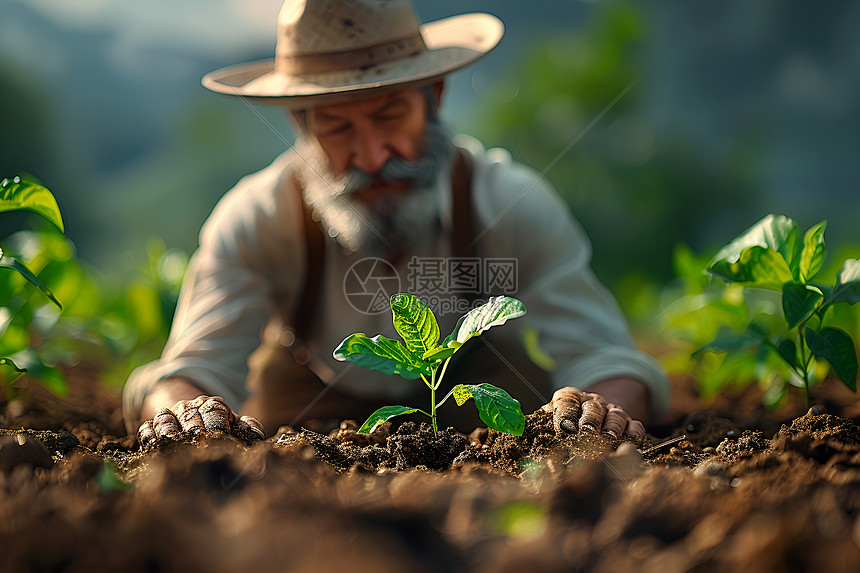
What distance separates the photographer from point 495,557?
0.52 meters

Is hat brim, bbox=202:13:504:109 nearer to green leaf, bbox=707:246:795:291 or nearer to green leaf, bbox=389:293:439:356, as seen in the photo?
green leaf, bbox=389:293:439:356

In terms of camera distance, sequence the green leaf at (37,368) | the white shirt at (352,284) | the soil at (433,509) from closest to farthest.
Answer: the soil at (433,509), the green leaf at (37,368), the white shirt at (352,284)

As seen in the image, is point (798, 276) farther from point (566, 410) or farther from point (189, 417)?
point (189, 417)

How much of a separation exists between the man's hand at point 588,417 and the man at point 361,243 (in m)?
0.18

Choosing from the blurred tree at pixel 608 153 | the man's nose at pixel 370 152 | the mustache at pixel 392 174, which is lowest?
the blurred tree at pixel 608 153

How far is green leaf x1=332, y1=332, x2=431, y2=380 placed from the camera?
3.01ft

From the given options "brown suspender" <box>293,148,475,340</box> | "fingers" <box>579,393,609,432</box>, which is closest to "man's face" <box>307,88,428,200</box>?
"brown suspender" <box>293,148,475,340</box>

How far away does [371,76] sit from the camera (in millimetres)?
1362

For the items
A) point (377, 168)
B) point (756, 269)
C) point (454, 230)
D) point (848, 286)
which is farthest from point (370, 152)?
point (848, 286)

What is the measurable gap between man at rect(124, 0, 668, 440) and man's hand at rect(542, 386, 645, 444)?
0.18 m

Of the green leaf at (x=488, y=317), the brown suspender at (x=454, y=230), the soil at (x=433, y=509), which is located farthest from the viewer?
the brown suspender at (x=454, y=230)

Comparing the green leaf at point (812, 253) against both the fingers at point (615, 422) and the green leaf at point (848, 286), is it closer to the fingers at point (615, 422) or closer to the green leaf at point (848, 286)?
the green leaf at point (848, 286)

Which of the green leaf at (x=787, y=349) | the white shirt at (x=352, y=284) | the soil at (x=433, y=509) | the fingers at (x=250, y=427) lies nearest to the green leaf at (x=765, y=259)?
the green leaf at (x=787, y=349)

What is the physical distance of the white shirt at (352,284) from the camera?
1444 mm
